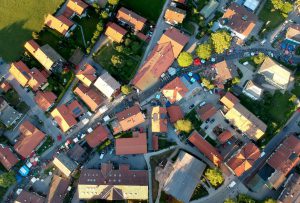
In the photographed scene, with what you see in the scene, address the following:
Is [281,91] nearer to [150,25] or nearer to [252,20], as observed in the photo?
[252,20]

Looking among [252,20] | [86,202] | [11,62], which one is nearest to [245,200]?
[86,202]

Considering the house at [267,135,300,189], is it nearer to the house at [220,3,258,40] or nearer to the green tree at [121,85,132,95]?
the house at [220,3,258,40]

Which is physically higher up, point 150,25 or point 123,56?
point 150,25

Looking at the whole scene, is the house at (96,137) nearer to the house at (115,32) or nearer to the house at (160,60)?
the house at (160,60)

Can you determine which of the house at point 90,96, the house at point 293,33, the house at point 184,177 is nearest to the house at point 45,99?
the house at point 90,96

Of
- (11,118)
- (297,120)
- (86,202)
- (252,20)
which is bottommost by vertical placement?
(86,202)

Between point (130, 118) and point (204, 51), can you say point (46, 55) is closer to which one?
point (130, 118)
